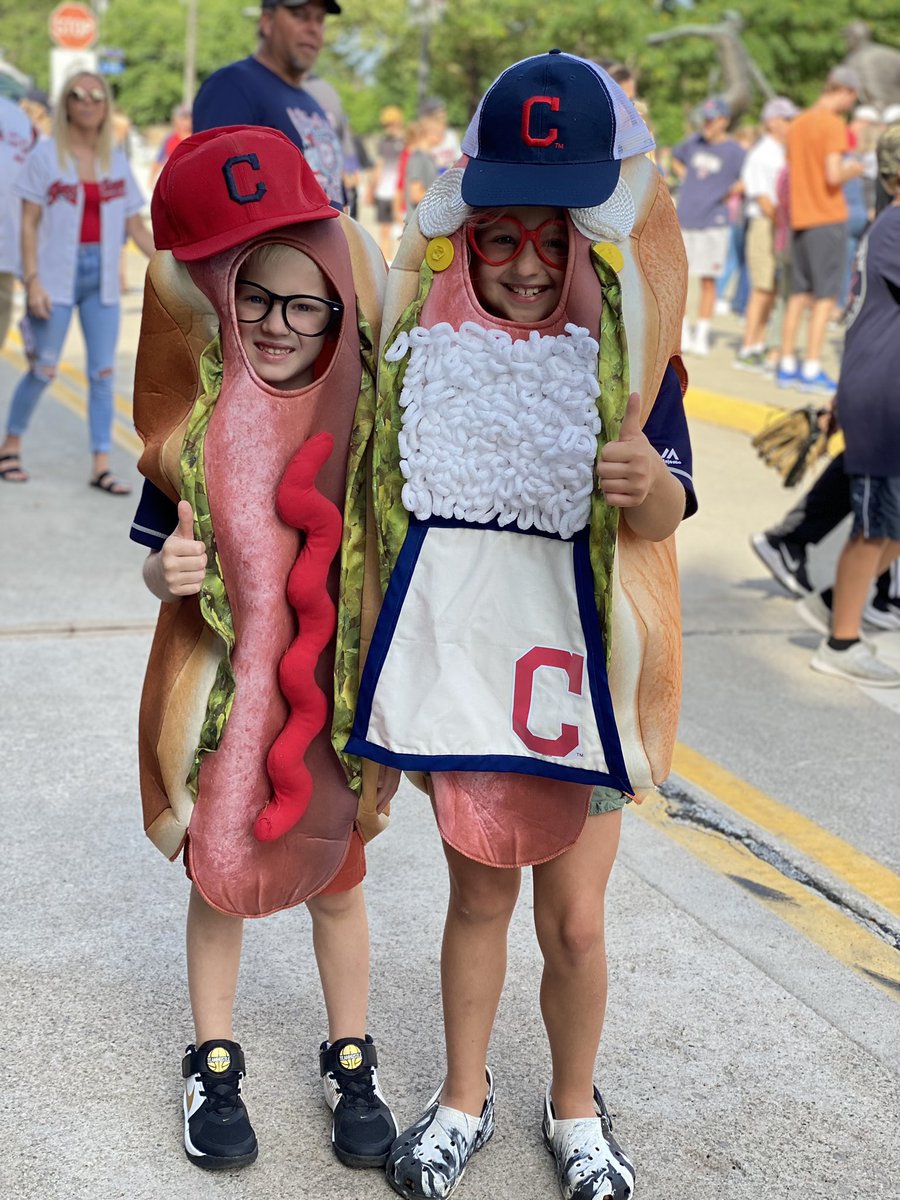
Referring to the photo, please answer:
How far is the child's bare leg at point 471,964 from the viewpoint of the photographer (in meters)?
2.50

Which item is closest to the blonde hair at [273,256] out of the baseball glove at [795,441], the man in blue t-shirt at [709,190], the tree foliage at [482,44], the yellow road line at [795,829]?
the yellow road line at [795,829]

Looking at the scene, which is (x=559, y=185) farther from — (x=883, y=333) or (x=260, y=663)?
(x=883, y=333)

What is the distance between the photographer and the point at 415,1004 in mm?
3115

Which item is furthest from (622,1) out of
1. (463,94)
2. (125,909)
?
(125,909)

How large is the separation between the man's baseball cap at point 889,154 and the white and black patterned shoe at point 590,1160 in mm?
3589

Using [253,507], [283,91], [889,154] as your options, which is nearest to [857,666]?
[889,154]

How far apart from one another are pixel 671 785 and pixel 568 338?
245 cm

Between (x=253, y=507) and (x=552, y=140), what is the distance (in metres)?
0.71

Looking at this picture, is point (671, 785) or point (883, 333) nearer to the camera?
point (671, 785)

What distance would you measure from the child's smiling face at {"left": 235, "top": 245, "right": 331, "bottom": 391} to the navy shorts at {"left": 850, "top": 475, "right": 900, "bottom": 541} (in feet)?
10.8

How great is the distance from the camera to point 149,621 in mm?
5602

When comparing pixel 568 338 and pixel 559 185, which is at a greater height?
pixel 559 185

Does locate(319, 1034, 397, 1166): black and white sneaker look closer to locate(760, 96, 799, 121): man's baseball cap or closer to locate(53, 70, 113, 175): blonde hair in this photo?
locate(53, 70, 113, 175): blonde hair

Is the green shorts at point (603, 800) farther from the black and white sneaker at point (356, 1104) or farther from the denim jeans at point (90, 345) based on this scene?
the denim jeans at point (90, 345)
